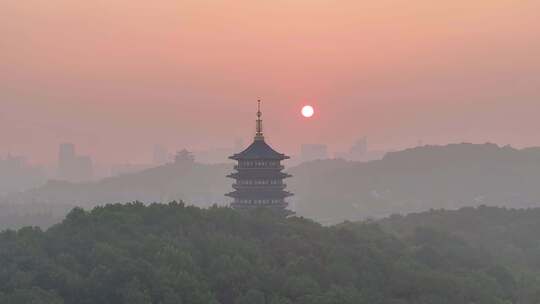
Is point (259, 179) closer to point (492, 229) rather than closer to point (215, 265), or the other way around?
point (215, 265)

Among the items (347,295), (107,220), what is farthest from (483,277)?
(107,220)

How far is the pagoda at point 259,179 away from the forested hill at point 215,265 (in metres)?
4.17

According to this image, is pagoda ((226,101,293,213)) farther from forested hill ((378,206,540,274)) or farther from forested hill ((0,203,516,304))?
forested hill ((378,206,540,274))

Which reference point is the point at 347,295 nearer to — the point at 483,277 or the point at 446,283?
the point at 446,283

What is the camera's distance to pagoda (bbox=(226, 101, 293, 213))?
5238cm

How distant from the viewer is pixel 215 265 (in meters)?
37.1

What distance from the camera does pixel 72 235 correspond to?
131ft

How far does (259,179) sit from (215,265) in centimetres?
1604

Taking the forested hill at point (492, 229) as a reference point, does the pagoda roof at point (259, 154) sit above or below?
above

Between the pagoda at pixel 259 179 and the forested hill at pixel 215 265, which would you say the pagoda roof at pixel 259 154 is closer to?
the pagoda at pixel 259 179

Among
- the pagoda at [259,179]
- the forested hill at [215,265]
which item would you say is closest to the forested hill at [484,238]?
the forested hill at [215,265]

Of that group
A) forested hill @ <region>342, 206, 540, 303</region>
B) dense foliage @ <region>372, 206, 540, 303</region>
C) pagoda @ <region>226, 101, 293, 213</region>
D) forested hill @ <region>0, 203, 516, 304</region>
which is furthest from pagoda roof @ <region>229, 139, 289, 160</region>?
dense foliage @ <region>372, 206, 540, 303</region>

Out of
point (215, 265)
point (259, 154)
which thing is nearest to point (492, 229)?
point (259, 154)

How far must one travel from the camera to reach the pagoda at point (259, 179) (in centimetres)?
5238
